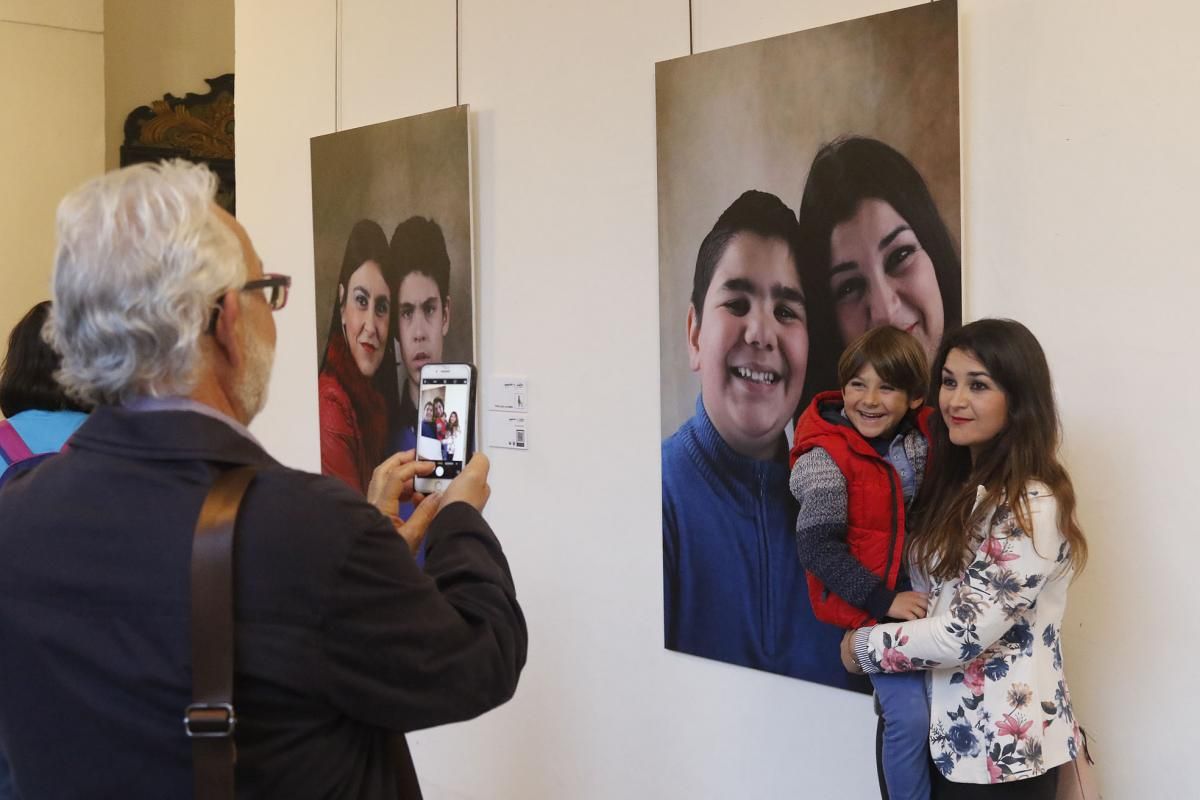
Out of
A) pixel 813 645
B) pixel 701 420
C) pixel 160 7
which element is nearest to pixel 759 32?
pixel 701 420

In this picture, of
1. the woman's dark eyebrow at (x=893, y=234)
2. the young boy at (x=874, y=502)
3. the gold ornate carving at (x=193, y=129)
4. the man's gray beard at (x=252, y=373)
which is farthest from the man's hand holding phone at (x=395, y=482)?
the gold ornate carving at (x=193, y=129)

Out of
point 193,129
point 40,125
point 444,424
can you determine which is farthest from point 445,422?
point 193,129

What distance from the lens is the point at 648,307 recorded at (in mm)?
3320

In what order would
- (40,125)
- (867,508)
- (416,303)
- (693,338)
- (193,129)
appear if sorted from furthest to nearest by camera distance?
(193,129), (40,125), (416,303), (693,338), (867,508)

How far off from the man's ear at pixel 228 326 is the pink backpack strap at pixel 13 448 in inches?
66.5

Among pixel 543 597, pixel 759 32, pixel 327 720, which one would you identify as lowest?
pixel 543 597

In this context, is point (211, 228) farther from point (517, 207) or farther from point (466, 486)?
point (517, 207)

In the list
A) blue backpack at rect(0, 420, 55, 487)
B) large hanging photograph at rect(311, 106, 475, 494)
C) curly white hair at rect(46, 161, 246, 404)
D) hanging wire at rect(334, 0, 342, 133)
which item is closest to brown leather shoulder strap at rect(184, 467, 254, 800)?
curly white hair at rect(46, 161, 246, 404)

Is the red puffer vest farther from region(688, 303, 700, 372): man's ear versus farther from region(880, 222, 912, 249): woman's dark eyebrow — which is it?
region(688, 303, 700, 372): man's ear

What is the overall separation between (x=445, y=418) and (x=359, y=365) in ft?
6.66

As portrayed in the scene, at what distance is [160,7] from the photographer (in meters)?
7.23

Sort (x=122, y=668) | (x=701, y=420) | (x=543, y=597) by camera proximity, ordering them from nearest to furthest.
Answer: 1. (x=122, y=668)
2. (x=701, y=420)
3. (x=543, y=597)

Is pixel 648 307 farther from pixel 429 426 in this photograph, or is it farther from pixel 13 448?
pixel 13 448

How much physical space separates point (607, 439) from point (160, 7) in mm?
5464
